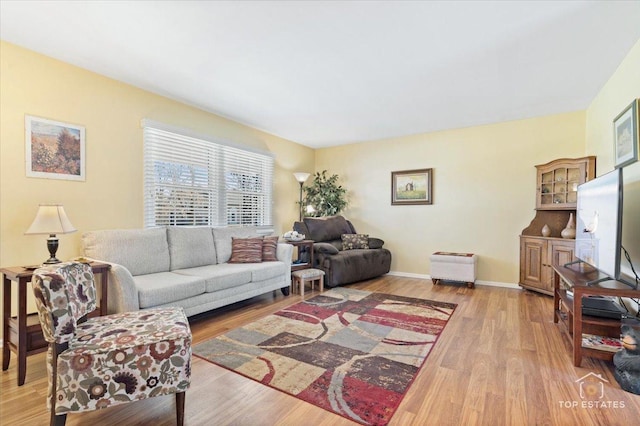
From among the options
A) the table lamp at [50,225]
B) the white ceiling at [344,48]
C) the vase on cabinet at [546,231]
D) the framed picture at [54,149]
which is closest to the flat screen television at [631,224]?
the white ceiling at [344,48]

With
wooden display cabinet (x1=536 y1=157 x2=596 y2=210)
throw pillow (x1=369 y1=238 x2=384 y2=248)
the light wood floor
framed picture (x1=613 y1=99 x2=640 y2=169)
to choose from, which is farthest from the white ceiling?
the light wood floor

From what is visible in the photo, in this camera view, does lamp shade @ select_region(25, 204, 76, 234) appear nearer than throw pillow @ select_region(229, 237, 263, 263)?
Yes

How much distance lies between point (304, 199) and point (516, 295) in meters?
3.81

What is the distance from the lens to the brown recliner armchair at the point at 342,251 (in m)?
4.54

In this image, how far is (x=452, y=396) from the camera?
5.92 ft

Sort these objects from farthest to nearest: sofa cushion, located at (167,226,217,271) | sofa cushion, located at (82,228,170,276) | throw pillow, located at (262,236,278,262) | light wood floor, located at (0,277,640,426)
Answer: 1. throw pillow, located at (262,236,278,262)
2. sofa cushion, located at (167,226,217,271)
3. sofa cushion, located at (82,228,170,276)
4. light wood floor, located at (0,277,640,426)

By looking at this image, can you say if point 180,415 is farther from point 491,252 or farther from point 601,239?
point 491,252

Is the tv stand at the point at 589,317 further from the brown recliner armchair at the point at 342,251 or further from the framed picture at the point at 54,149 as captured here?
the framed picture at the point at 54,149

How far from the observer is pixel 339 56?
8.80 ft

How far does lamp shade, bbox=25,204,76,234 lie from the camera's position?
2.32 meters

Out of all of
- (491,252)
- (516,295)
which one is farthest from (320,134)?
(516,295)

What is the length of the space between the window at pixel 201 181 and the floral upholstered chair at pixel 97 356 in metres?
2.11

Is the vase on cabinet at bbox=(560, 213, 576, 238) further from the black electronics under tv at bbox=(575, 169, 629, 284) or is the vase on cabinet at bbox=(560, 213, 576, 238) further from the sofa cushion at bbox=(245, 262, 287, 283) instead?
the sofa cushion at bbox=(245, 262, 287, 283)

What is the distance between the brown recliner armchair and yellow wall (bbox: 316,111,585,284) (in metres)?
0.43
